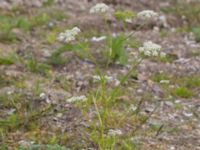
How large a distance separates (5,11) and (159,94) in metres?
3.34

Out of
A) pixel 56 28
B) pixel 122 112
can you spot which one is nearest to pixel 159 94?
pixel 122 112

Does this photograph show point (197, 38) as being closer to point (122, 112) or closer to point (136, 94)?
point (136, 94)

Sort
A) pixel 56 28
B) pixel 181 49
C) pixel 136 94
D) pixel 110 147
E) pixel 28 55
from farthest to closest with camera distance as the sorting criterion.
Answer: pixel 56 28, pixel 181 49, pixel 28 55, pixel 136 94, pixel 110 147

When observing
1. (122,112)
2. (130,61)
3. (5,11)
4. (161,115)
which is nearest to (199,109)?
(161,115)

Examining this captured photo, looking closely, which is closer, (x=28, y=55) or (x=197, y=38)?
(x=28, y=55)

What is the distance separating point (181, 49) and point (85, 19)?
1.55 metres

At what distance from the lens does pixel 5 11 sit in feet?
27.6

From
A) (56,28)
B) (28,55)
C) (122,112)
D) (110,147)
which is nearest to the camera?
(110,147)

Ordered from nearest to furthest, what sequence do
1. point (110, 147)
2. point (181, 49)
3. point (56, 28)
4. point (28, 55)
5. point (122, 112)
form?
point (110, 147) < point (122, 112) < point (28, 55) < point (181, 49) < point (56, 28)

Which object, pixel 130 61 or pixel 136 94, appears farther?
pixel 130 61

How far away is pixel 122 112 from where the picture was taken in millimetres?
5410

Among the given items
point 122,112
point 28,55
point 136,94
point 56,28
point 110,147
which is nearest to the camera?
point 110,147

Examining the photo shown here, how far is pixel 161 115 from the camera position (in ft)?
18.0

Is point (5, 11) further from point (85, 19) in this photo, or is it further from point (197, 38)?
point (197, 38)
